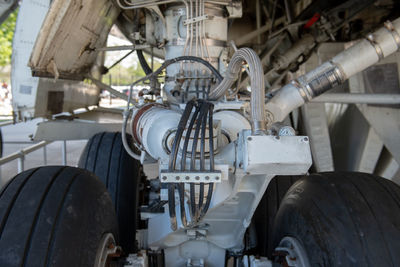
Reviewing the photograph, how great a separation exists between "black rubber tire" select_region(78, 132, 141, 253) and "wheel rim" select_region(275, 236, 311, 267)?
2.98 ft

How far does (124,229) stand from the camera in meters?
1.91

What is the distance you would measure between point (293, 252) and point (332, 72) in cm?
80

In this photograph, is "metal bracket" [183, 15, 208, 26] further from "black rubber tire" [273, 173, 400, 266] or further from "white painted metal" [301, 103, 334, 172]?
"white painted metal" [301, 103, 334, 172]

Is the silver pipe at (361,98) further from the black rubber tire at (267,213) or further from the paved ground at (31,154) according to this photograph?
the paved ground at (31,154)

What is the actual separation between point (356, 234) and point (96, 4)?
1.47m

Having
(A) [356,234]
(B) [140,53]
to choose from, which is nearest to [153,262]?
(A) [356,234]

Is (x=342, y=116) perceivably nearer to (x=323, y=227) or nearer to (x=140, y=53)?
(x=140, y=53)

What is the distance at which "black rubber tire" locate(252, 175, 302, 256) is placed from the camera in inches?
65.8

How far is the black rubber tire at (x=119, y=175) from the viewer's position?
1.92 meters

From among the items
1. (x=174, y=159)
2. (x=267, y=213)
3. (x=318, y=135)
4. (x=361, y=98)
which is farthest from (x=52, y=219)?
(x=318, y=135)

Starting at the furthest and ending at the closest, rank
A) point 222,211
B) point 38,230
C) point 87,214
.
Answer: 1. point 222,211
2. point 87,214
3. point 38,230

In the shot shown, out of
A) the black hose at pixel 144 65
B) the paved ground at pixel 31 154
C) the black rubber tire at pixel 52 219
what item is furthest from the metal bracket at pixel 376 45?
the paved ground at pixel 31 154

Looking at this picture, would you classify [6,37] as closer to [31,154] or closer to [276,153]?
[31,154]

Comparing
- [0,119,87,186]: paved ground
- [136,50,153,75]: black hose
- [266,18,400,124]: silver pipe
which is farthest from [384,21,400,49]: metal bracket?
[0,119,87,186]: paved ground
